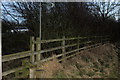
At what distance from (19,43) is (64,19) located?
2.69m

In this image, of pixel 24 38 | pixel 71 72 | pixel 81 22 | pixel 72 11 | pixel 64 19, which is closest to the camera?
pixel 71 72

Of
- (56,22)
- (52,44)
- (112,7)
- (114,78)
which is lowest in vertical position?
(114,78)

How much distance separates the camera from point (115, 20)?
16672mm

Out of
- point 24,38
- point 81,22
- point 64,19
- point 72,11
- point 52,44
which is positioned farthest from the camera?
point 81,22

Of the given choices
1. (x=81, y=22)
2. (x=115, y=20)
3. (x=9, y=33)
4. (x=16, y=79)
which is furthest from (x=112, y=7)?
(x=16, y=79)

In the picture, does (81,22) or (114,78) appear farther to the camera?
(81,22)

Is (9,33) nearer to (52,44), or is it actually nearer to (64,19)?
(52,44)

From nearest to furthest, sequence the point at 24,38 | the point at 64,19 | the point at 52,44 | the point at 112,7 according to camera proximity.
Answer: the point at 52,44, the point at 24,38, the point at 64,19, the point at 112,7

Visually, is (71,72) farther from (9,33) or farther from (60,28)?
(9,33)

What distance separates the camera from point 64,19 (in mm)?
7375

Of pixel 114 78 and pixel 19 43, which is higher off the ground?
pixel 19 43

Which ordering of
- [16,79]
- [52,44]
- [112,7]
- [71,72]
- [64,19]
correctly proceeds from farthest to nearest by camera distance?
[112,7], [64,19], [52,44], [71,72], [16,79]

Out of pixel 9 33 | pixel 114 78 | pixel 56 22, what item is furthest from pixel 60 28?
pixel 114 78

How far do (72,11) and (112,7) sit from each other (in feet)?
31.7
